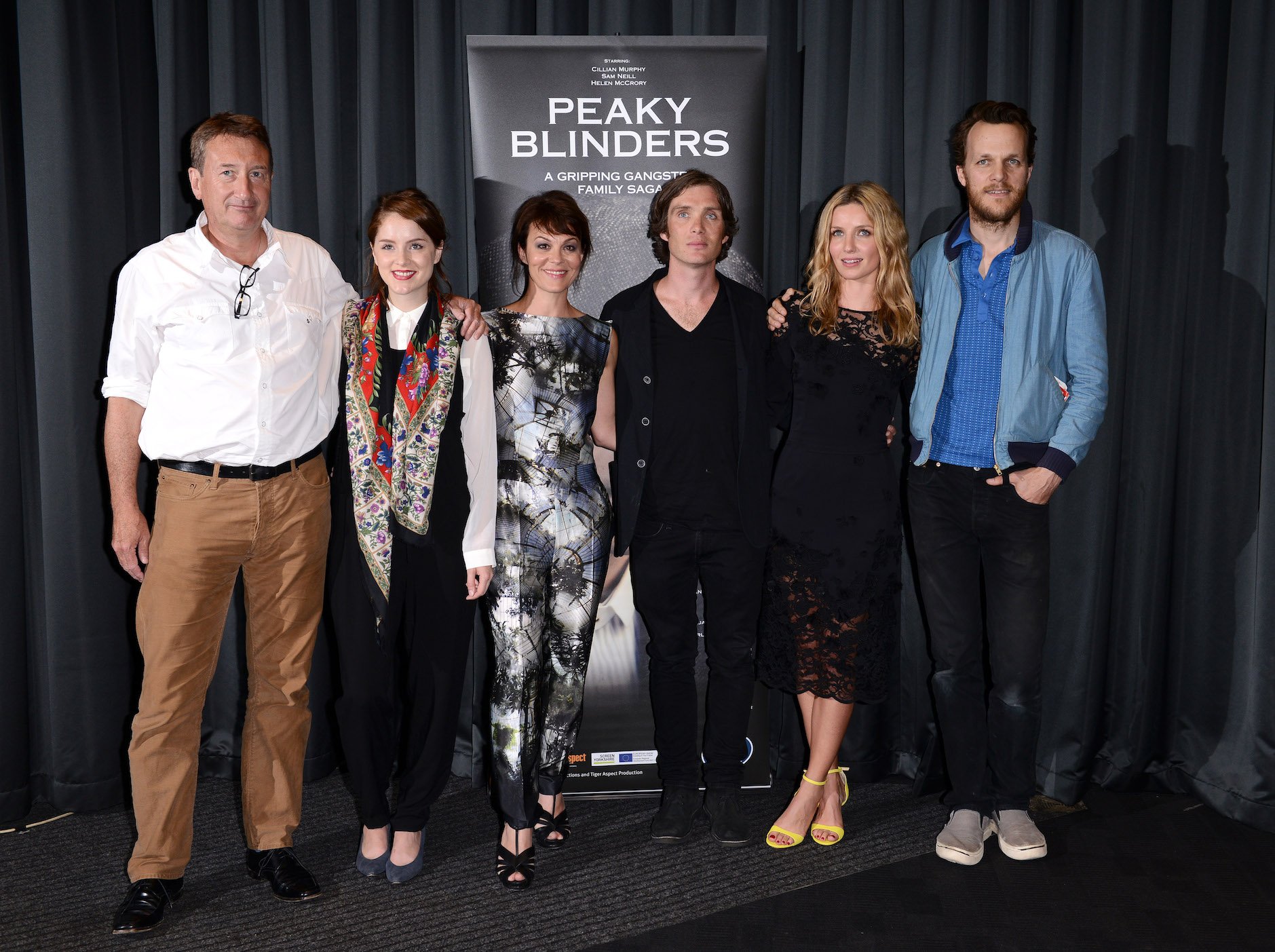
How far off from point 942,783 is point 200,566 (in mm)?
2333

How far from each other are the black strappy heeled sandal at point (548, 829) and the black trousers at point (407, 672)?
38 cm

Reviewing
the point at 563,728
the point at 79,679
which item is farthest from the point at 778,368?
the point at 79,679

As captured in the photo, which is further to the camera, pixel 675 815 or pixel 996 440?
pixel 675 815

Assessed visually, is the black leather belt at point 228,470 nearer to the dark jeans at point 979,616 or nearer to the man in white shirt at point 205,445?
the man in white shirt at point 205,445

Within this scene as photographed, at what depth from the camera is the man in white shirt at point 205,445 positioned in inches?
91.1

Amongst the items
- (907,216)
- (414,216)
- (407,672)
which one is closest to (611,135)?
Answer: (414,216)

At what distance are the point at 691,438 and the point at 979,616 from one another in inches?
37.5

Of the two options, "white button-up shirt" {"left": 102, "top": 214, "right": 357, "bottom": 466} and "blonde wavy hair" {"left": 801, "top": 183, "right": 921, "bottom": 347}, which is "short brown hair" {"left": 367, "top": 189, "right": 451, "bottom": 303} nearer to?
"white button-up shirt" {"left": 102, "top": 214, "right": 357, "bottom": 466}

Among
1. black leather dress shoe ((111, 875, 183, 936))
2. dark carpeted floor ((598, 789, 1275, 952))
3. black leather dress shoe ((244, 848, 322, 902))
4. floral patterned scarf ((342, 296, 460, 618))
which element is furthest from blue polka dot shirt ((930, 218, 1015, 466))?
black leather dress shoe ((111, 875, 183, 936))

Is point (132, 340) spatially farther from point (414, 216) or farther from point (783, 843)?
point (783, 843)

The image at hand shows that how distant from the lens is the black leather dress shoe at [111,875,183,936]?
91.7 inches

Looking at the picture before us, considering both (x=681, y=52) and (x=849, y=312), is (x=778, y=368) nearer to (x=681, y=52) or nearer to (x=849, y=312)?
(x=849, y=312)

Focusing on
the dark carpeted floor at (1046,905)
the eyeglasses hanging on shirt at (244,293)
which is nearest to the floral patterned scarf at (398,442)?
the eyeglasses hanging on shirt at (244,293)

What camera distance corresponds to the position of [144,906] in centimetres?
235
